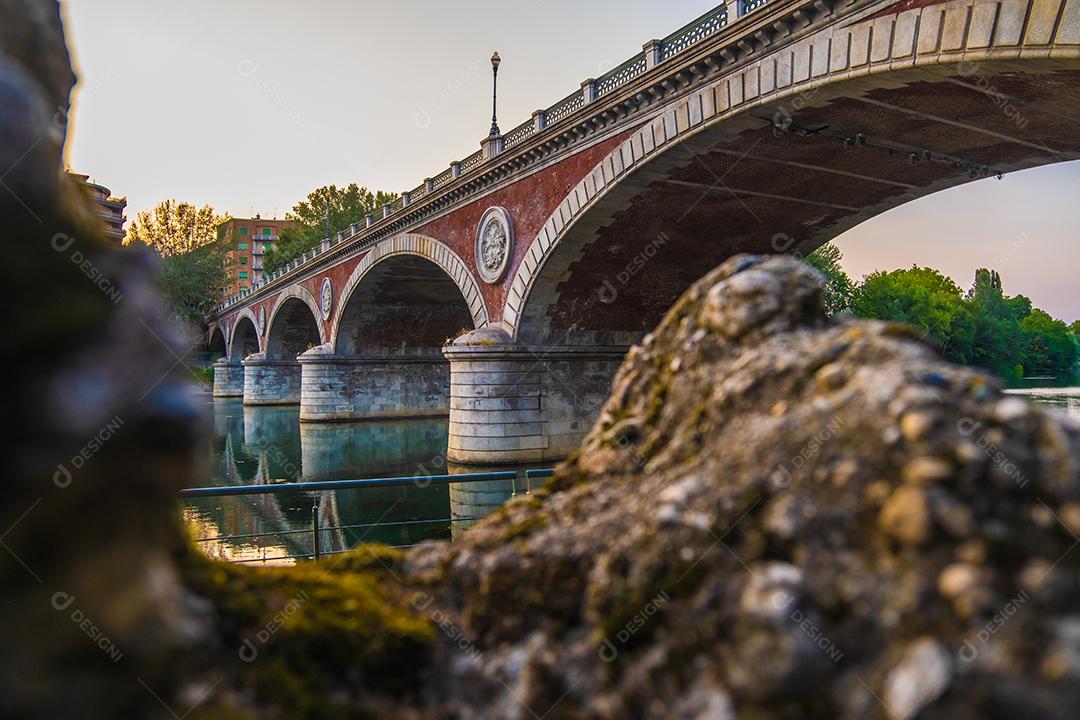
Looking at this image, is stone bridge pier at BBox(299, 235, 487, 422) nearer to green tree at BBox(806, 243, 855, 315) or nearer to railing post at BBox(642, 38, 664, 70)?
railing post at BBox(642, 38, 664, 70)

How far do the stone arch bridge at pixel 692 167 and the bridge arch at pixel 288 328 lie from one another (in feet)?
55.7

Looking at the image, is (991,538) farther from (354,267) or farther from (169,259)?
(169,259)

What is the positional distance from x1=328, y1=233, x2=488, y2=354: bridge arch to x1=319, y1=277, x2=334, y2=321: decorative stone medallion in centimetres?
107

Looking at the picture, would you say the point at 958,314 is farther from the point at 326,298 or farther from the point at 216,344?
the point at 216,344

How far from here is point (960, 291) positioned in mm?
64938

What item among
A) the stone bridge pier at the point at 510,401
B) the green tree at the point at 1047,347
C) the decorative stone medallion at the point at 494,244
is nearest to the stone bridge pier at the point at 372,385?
the decorative stone medallion at the point at 494,244

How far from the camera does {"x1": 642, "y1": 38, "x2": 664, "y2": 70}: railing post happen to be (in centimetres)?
1420

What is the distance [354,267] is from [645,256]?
1671cm

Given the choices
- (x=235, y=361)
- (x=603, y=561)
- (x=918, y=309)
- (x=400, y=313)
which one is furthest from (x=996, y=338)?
(x=603, y=561)

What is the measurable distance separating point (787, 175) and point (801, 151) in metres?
1.45

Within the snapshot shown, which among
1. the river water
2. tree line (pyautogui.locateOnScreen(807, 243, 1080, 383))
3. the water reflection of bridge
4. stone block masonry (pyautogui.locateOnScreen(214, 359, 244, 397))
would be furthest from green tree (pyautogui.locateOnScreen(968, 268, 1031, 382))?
stone block masonry (pyautogui.locateOnScreen(214, 359, 244, 397))

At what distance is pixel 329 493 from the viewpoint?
1572 centimetres

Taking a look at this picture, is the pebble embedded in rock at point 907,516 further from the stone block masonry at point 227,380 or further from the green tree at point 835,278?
the stone block masonry at point 227,380

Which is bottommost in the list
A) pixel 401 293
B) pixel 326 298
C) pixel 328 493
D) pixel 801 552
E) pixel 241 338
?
pixel 328 493
